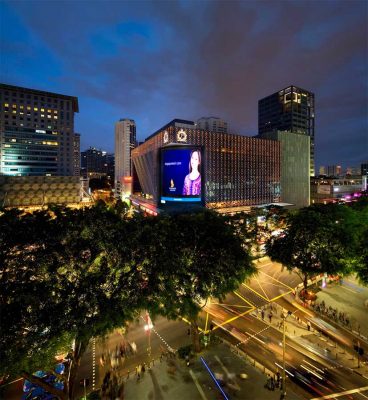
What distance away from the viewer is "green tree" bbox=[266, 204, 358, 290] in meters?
28.9

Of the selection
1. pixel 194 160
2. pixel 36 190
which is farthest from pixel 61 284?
pixel 36 190

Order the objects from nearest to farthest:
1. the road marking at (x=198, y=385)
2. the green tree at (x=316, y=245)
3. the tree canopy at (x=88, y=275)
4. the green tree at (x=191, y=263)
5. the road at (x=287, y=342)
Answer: the tree canopy at (x=88, y=275) → the green tree at (x=191, y=263) → the road marking at (x=198, y=385) → the road at (x=287, y=342) → the green tree at (x=316, y=245)

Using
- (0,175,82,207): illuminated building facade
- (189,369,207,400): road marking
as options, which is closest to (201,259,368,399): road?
(189,369,207,400): road marking

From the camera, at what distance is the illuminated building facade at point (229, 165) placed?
2746 inches

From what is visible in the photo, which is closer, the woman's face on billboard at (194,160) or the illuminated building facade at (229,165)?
the woman's face on billboard at (194,160)

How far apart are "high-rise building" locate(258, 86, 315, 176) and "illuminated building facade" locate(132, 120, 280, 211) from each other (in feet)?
294

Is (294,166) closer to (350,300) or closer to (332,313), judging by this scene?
(350,300)

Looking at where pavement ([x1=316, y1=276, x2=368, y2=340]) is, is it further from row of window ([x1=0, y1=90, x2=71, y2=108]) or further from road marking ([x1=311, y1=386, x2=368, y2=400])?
row of window ([x1=0, y1=90, x2=71, y2=108])

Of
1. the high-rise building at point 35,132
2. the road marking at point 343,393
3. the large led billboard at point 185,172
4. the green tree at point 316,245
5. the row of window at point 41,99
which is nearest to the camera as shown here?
the road marking at point 343,393

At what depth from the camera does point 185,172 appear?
219 feet

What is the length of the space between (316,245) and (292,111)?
159330 mm

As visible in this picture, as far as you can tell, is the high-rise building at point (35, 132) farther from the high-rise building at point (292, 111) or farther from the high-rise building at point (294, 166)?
the high-rise building at point (292, 111)

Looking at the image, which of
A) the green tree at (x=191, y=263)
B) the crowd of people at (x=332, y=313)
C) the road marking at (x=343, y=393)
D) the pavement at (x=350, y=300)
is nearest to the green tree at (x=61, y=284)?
the green tree at (x=191, y=263)

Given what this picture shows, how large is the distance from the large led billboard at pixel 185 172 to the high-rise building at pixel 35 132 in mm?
83103
